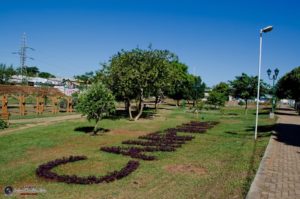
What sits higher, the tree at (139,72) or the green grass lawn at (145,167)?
the tree at (139,72)

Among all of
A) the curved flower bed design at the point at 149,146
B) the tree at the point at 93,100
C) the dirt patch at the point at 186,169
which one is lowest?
the dirt patch at the point at 186,169

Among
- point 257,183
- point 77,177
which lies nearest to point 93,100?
point 77,177

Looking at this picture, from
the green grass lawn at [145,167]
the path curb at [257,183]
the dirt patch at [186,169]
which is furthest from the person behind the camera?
the dirt patch at [186,169]

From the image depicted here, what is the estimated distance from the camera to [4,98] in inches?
1273

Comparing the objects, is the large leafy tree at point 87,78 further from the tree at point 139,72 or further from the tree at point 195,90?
the tree at point 195,90

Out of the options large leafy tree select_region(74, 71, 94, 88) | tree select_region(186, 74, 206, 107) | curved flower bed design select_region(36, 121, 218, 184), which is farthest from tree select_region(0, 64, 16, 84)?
curved flower bed design select_region(36, 121, 218, 184)

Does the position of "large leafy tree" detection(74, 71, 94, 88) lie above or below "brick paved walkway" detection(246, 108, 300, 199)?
above

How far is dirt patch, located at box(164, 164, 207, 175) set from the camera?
35.6ft

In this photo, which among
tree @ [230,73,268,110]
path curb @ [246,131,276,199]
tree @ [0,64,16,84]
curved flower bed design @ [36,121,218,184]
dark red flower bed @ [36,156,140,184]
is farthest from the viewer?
tree @ [0,64,16,84]

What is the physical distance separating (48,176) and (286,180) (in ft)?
23.9

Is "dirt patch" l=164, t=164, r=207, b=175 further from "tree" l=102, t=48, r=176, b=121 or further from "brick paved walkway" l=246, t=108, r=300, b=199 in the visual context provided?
"tree" l=102, t=48, r=176, b=121

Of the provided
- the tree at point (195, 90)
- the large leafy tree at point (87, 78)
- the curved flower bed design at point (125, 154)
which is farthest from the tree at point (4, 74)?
the curved flower bed design at point (125, 154)

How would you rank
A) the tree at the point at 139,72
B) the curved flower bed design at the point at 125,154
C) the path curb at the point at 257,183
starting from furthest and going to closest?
the tree at the point at 139,72 → the curved flower bed design at the point at 125,154 → the path curb at the point at 257,183

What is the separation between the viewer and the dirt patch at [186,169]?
10.8m
